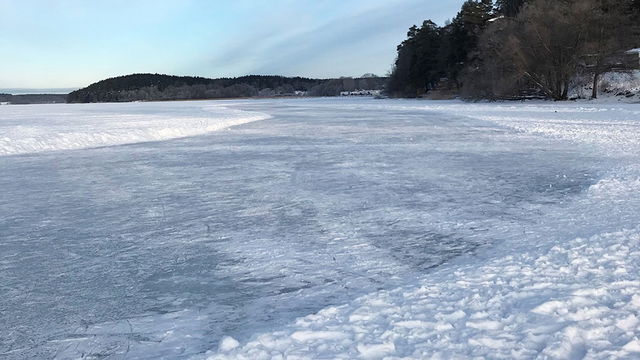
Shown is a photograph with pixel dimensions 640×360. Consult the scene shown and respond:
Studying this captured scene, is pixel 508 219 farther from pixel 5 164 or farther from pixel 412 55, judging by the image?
pixel 412 55

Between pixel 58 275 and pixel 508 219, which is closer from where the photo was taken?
pixel 58 275

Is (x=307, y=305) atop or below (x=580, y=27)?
below

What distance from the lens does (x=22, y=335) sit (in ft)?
10.0

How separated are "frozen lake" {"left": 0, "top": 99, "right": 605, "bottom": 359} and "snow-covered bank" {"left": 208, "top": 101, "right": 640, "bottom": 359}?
254mm

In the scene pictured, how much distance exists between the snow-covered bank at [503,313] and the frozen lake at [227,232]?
254 millimetres

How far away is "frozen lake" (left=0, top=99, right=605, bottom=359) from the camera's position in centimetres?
322

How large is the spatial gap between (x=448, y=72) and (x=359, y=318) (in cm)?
6097

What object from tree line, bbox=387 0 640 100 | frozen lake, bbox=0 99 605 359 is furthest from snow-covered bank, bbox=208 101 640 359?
tree line, bbox=387 0 640 100

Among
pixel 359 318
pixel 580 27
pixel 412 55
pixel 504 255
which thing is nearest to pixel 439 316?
pixel 359 318

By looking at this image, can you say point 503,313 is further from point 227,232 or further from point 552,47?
point 552,47

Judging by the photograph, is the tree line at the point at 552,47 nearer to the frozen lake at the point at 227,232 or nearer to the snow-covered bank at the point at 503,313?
the frozen lake at the point at 227,232

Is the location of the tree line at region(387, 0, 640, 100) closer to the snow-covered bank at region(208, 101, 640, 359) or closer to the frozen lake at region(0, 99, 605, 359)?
the frozen lake at region(0, 99, 605, 359)

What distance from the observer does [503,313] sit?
299 cm

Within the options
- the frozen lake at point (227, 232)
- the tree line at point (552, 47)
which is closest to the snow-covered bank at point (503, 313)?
the frozen lake at point (227, 232)
